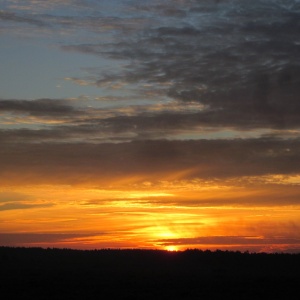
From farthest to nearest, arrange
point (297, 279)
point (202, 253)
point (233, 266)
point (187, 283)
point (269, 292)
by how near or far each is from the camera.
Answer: point (202, 253) < point (233, 266) < point (297, 279) < point (187, 283) < point (269, 292)

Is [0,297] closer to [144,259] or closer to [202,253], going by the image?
[144,259]

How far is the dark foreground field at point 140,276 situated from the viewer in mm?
35125

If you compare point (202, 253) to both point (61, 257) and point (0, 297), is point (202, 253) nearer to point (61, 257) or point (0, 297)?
point (61, 257)

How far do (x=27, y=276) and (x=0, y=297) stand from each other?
35.3ft

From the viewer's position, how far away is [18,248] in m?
71.9

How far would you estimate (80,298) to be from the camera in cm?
3256

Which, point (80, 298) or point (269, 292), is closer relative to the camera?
point (80, 298)

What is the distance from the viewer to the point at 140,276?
44688 millimetres

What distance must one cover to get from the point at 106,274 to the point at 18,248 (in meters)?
28.7

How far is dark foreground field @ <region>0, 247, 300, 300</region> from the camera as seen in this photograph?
35125 mm

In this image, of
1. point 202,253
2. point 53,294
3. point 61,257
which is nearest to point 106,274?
point 53,294

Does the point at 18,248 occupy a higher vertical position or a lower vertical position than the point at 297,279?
higher

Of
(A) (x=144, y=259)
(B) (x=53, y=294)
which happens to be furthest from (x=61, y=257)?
(B) (x=53, y=294)

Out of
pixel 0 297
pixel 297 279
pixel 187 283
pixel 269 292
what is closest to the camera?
pixel 0 297
